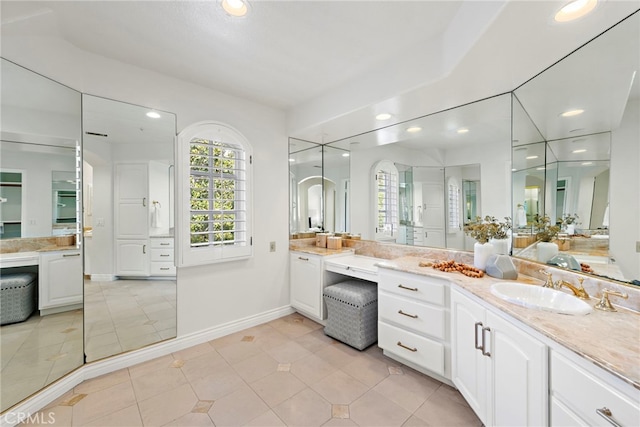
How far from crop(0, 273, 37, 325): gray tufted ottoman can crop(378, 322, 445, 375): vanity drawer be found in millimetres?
2584

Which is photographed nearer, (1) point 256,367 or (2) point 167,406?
(2) point 167,406

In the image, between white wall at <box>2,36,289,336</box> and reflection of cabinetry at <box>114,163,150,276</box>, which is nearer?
white wall at <box>2,36,289,336</box>

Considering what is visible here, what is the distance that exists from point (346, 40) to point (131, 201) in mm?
2180

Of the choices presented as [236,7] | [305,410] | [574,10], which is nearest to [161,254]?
[305,410]

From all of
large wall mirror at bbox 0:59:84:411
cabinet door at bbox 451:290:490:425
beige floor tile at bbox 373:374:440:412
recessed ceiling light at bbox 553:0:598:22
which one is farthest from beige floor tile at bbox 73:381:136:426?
recessed ceiling light at bbox 553:0:598:22

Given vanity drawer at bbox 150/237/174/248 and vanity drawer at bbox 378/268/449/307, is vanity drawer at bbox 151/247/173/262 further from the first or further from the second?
vanity drawer at bbox 378/268/449/307

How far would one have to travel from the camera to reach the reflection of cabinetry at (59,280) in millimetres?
1812

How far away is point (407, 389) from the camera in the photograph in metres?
1.90

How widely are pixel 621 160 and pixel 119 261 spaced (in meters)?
3.43

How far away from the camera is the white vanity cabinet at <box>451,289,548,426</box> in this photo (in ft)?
3.62

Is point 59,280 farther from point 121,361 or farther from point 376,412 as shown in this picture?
point 376,412

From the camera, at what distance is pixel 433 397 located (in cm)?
182

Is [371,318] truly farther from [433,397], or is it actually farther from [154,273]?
[154,273]

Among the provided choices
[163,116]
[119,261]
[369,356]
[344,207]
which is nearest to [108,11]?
[163,116]
